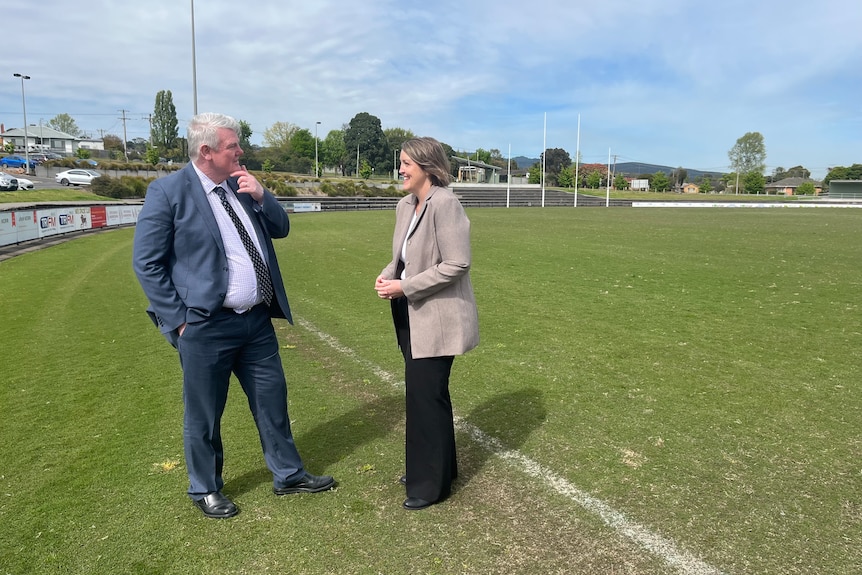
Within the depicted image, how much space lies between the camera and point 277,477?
3.35 metres

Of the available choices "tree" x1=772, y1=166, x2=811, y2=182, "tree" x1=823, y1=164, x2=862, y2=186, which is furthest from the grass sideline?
"tree" x1=772, y1=166, x2=811, y2=182

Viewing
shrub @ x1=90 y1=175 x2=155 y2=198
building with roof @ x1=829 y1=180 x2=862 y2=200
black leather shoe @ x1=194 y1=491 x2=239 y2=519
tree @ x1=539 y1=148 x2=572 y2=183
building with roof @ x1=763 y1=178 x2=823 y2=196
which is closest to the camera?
black leather shoe @ x1=194 y1=491 x2=239 y2=519

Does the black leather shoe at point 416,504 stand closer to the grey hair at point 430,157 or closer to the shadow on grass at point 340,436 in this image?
the shadow on grass at point 340,436

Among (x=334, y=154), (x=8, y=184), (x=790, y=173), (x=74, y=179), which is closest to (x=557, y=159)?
(x=334, y=154)

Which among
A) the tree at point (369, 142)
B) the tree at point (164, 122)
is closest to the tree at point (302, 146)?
the tree at point (369, 142)

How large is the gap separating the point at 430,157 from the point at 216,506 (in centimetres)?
218

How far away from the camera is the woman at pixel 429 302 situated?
9.77 feet

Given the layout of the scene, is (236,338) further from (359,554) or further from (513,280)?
(513,280)

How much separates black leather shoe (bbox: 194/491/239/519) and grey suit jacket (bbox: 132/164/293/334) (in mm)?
961

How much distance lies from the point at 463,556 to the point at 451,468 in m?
0.67

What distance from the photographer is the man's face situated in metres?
2.90

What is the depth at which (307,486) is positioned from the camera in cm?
338

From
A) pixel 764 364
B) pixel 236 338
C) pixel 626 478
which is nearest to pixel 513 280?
pixel 764 364

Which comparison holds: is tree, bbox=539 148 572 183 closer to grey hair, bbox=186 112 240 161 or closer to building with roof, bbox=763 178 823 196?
building with roof, bbox=763 178 823 196
